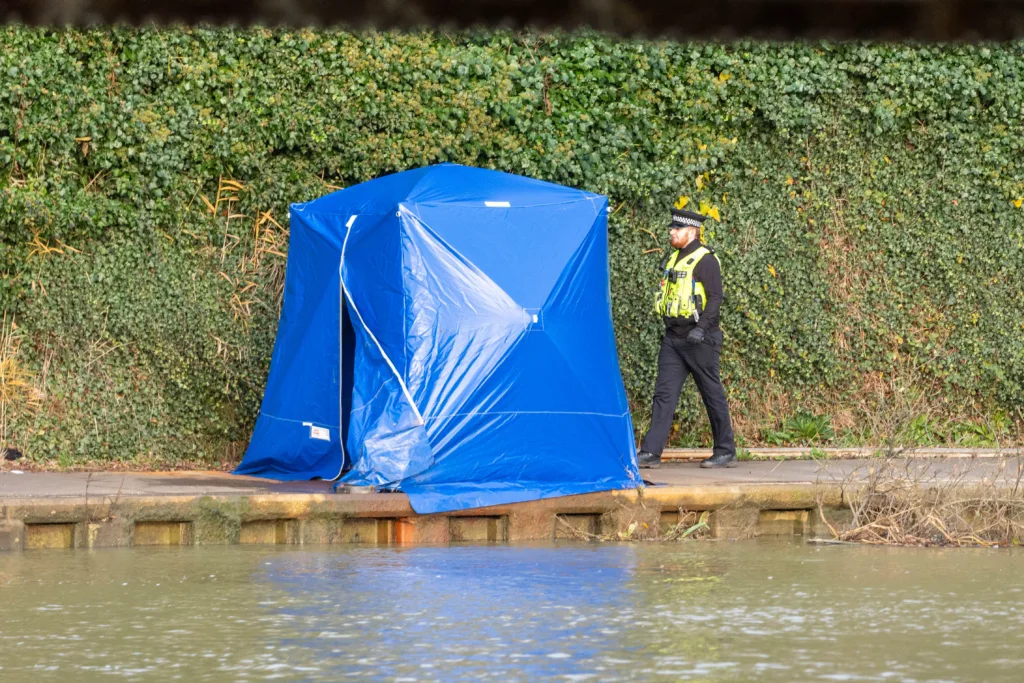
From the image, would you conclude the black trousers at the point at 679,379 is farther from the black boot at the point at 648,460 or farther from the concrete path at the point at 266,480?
the concrete path at the point at 266,480

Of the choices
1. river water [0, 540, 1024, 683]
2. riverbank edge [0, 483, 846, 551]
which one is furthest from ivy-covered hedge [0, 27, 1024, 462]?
river water [0, 540, 1024, 683]

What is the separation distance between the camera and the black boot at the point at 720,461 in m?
10.9

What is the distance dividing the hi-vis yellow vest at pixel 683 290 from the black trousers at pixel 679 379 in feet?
0.69

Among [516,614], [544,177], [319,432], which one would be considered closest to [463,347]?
[319,432]

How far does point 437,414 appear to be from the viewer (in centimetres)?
919

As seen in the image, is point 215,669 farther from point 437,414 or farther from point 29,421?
point 29,421

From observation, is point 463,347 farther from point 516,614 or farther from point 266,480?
point 516,614

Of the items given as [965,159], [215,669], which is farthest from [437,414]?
[965,159]

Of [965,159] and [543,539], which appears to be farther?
[965,159]

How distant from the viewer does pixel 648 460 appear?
1076cm

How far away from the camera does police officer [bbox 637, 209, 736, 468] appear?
419 inches

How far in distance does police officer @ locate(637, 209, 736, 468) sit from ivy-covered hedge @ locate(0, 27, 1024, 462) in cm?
150

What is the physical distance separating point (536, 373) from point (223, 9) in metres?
8.35

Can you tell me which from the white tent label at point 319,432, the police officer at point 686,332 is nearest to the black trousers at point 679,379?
the police officer at point 686,332
